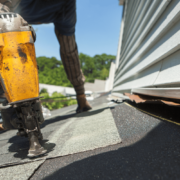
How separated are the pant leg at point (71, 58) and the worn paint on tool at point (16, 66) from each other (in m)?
1.43

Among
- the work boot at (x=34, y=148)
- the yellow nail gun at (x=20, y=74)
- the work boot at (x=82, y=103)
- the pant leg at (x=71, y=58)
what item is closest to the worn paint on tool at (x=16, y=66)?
the yellow nail gun at (x=20, y=74)

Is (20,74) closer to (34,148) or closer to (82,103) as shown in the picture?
(34,148)

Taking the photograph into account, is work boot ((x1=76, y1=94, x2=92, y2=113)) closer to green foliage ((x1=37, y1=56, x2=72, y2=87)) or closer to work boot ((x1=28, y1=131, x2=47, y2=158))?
work boot ((x1=28, y1=131, x2=47, y2=158))

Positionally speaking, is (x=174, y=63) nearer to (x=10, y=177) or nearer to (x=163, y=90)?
(x=163, y=90)

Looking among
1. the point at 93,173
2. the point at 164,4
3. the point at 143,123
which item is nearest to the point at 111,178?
the point at 93,173

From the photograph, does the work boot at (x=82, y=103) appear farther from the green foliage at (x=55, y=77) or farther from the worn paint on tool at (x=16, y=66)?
the green foliage at (x=55, y=77)

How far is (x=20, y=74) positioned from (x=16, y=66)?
6cm

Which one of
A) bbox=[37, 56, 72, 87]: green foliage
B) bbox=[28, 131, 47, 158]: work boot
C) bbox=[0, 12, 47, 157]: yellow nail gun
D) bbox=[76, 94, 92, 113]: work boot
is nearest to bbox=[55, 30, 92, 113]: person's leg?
bbox=[76, 94, 92, 113]: work boot

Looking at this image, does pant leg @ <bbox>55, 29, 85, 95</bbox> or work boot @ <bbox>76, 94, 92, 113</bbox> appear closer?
pant leg @ <bbox>55, 29, 85, 95</bbox>

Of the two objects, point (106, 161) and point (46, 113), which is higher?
point (106, 161)

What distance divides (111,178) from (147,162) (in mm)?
199

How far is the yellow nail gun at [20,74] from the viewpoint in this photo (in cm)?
93

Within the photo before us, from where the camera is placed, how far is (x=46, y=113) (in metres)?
4.73

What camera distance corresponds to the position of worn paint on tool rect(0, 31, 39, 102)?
0.93m
